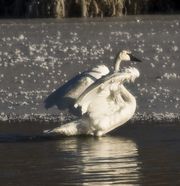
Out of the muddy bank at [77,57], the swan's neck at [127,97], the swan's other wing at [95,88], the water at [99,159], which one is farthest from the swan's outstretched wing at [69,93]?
the muddy bank at [77,57]

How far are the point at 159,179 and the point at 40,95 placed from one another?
6916 mm

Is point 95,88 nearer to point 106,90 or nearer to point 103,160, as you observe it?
point 106,90

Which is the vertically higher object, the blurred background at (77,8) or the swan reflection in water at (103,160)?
the blurred background at (77,8)

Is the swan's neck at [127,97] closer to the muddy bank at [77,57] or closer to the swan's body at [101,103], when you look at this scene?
the swan's body at [101,103]

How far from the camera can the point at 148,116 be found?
1462cm

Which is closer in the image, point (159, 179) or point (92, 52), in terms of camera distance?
→ point (159, 179)

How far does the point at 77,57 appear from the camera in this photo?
1934cm

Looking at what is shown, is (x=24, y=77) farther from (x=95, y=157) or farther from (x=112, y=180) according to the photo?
(x=112, y=180)

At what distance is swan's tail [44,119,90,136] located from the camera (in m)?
12.9

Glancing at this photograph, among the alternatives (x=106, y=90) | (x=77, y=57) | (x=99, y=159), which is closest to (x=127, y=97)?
(x=106, y=90)

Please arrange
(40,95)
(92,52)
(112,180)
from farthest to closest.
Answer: (92,52), (40,95), (112,180)

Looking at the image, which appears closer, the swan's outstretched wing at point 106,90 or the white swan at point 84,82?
the swan's outstretched wing at point 106,90

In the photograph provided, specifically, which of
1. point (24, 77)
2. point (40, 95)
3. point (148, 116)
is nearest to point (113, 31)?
point (24, 77)

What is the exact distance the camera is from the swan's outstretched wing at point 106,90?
43.1ft
